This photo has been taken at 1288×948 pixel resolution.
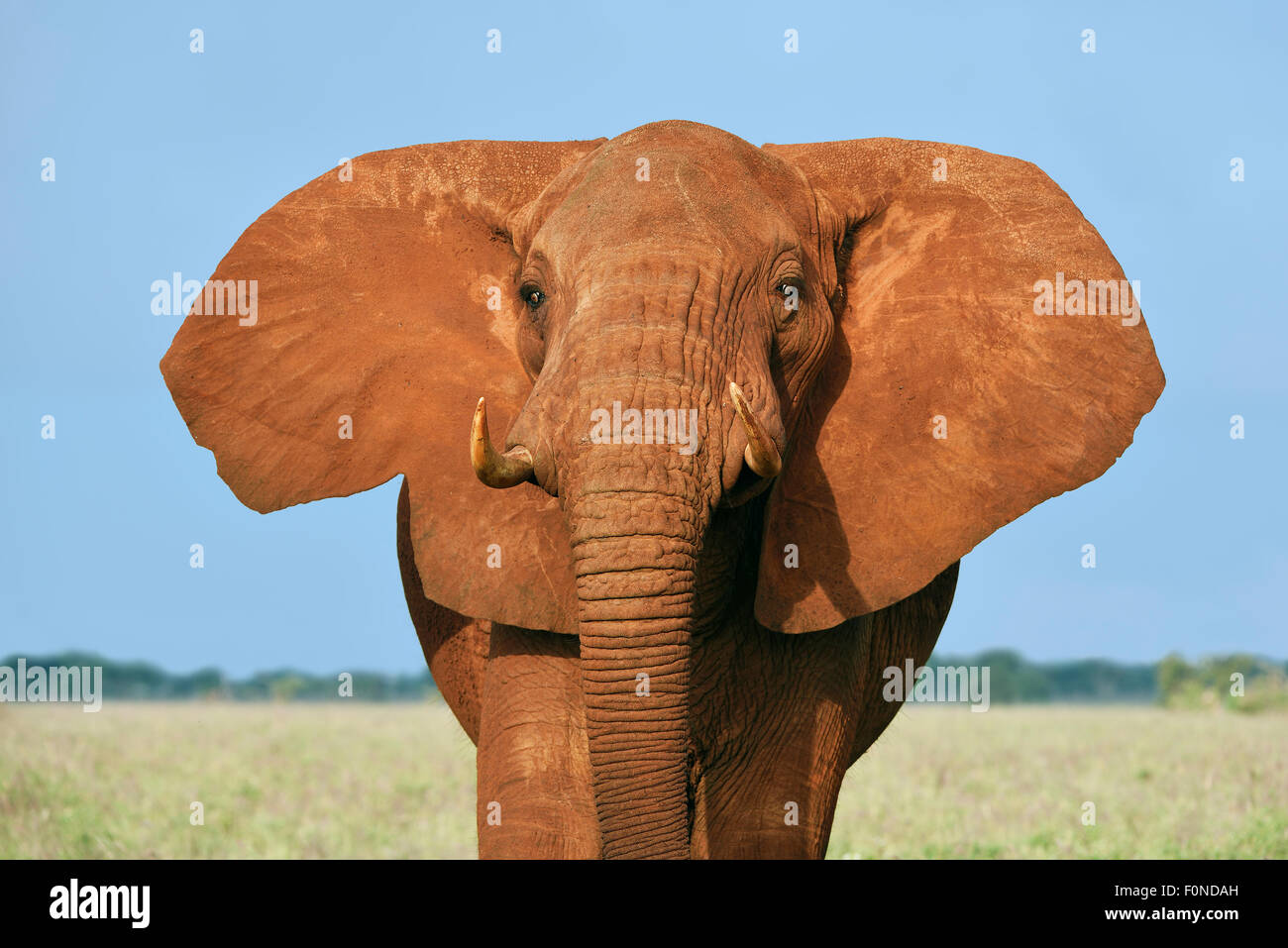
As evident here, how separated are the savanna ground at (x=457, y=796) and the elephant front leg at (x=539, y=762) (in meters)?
2.71

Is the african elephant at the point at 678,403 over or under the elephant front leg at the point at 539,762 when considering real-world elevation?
over

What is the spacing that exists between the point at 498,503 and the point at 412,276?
1.08m

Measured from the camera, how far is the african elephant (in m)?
5.68

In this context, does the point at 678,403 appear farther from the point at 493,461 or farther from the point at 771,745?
the point at 771,745

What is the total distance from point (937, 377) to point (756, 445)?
141cm

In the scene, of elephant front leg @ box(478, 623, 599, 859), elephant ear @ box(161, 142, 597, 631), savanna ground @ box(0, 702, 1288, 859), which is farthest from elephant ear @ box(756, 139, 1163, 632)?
savanna ground @ box(0, 702, 1288, 859)

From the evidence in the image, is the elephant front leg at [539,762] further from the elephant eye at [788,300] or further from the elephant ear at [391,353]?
the elephant eye at [788,300]

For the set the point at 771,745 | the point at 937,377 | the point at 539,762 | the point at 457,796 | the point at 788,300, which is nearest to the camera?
the point at 788,300

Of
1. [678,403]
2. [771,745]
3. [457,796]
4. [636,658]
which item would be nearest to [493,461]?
[678,403]

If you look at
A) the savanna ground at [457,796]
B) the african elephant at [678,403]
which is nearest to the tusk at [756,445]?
the african elephant at [678,403]

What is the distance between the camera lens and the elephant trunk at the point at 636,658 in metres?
5.50

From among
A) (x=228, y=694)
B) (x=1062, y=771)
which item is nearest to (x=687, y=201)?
(x=1062, y=771)

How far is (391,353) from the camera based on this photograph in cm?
693

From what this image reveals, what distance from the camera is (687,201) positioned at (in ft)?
19.9
